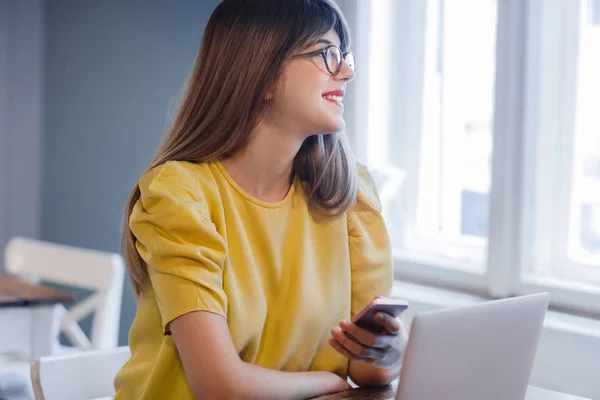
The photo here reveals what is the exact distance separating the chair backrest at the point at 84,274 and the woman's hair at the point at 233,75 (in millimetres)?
1026

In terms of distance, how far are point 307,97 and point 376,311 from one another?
42 centimetres

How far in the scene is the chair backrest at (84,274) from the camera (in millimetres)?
2568

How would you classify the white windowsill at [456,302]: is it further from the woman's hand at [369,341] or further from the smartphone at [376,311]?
the smartphone at [376,311]

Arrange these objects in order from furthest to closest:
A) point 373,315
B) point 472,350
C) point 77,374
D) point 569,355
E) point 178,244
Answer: point 569,355, point 77,374, point 178,244, point 373,315, point 472,350

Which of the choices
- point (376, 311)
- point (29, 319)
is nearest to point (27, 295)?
point (29, 319)

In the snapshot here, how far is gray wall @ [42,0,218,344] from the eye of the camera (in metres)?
3.34

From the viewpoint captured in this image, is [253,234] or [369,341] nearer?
[369,341]

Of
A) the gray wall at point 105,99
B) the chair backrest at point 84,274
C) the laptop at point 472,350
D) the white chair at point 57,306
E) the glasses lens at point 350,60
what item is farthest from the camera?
the gray wall at point 105,99

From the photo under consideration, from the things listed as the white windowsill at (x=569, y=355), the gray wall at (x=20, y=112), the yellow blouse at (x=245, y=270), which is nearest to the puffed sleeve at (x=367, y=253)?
the yellow blouse at (x=245, y=270)

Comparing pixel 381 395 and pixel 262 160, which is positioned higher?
pixel 262 160

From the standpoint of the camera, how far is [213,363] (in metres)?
1.38

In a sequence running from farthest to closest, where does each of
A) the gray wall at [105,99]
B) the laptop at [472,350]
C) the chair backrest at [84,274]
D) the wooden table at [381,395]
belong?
the gray wall at [105,99] < the chair backrest at [84,274] < the wooden table at [381,395] < the laptop at [472,350]

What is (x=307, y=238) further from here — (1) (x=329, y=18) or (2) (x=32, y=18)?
(2) (x=32, y=18)

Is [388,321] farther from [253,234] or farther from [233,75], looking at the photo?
[233,75]
